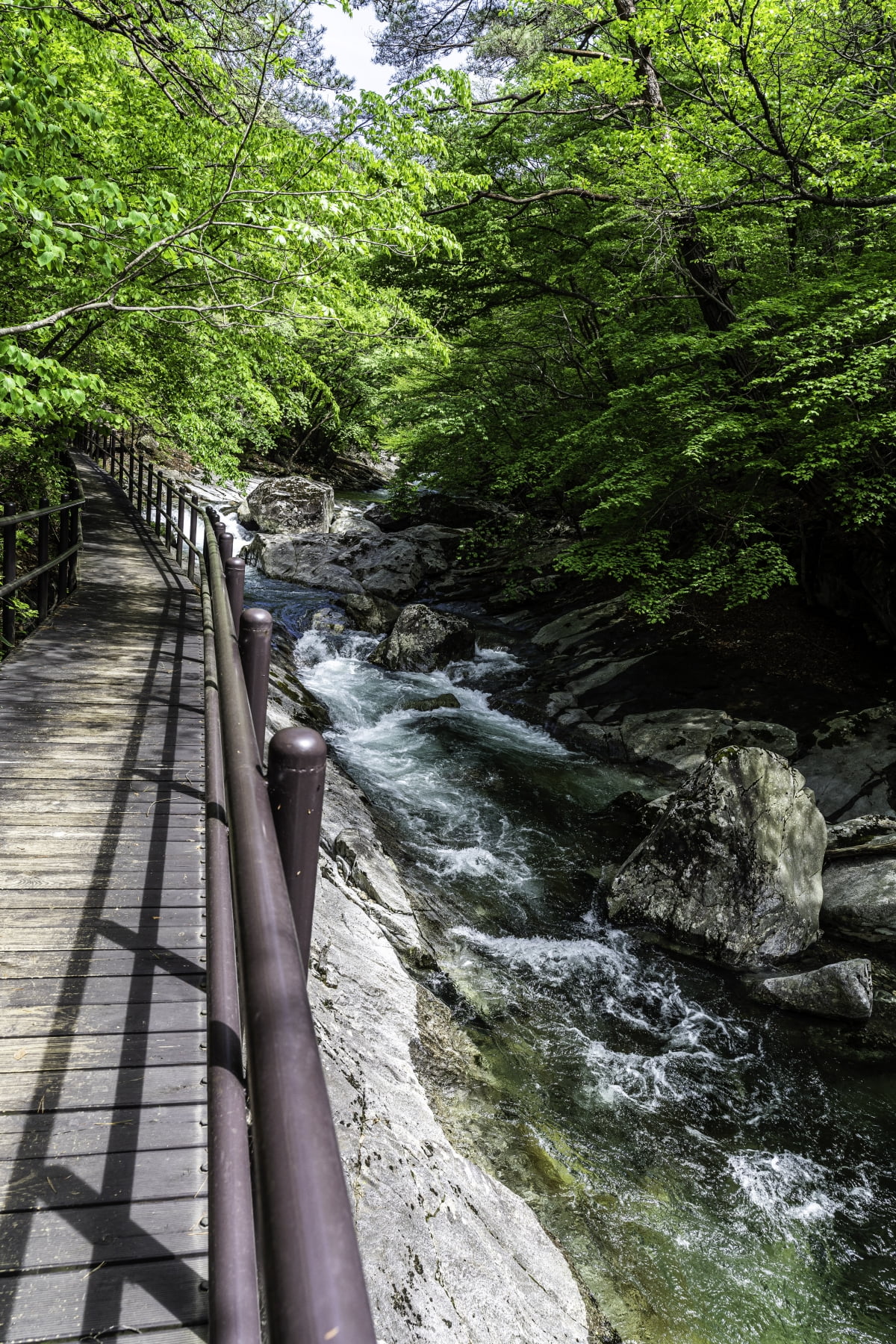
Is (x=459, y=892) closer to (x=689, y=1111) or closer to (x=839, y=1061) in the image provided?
(x=689, y=1111)

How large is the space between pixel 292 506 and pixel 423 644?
991 cm

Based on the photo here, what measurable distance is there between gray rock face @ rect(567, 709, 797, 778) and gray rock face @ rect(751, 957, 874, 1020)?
13.9 feet

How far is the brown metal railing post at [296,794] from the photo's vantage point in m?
1.41

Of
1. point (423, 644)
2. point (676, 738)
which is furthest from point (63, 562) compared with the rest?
point (676, 738)

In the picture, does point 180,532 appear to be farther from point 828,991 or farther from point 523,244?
point 828,991

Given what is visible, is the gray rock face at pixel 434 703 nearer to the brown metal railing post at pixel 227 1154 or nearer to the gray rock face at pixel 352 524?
the gray rock face at pixel 352 524

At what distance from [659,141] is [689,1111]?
11733 mm

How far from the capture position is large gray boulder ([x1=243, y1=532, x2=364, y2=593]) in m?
19.6

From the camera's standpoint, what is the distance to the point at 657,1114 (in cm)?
536

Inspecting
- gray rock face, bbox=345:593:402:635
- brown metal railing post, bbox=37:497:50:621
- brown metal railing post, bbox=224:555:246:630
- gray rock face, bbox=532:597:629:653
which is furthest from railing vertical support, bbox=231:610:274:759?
gray rock face, bbox=345:593:402:635

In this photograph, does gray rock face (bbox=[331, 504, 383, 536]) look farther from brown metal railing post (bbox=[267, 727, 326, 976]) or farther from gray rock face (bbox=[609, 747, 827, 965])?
brown metal railing post (bbox=[267, 727, 326, 976])

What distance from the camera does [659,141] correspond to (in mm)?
10672

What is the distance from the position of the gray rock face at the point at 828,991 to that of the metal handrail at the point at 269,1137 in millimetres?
6339

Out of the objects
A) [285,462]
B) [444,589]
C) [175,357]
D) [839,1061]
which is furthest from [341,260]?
[285,462]
